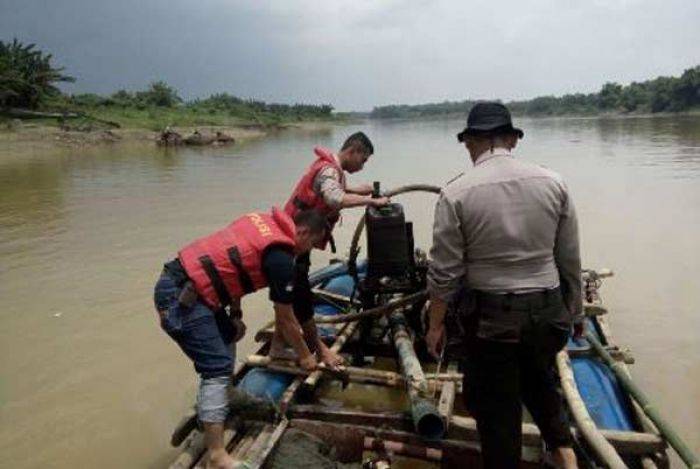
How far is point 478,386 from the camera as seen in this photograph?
2.94 meters

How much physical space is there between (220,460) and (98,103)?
49752 millimetres

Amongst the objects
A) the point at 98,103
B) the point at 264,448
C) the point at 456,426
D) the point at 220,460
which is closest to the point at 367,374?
the point at 456,426

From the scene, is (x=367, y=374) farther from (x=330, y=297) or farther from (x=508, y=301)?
(x=330, y=297)

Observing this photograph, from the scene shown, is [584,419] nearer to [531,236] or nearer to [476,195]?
[531,236]

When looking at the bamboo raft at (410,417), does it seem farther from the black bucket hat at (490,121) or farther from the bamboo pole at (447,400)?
the black bucket hat at (490,121)

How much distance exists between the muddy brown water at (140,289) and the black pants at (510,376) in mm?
2281

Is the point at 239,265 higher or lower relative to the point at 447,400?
higher

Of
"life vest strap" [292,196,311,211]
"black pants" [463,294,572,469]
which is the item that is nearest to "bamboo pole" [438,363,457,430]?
"black pants" [463,294,572,469]

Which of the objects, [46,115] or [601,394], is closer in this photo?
[601,394]

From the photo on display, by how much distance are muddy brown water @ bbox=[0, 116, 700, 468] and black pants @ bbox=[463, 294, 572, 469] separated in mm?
2281

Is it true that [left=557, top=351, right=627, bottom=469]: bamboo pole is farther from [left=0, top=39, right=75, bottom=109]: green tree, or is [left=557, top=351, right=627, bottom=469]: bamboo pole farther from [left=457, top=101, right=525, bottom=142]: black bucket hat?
[left=0, top=39, right=75, bottom=109]: green tree

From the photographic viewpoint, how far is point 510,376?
2.88 metres

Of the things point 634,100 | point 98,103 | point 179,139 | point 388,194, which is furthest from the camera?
point 634,100

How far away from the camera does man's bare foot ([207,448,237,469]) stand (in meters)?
3.25
